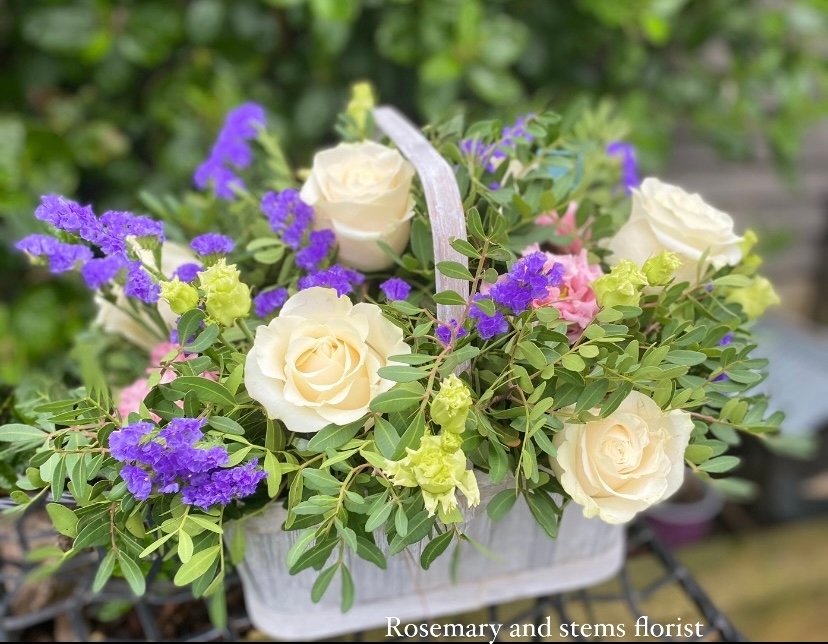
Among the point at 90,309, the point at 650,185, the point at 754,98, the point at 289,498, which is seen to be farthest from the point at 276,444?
the point at 754,98

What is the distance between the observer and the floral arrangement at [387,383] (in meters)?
0.49

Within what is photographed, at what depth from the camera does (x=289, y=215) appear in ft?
1.98

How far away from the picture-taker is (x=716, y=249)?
0.59 m

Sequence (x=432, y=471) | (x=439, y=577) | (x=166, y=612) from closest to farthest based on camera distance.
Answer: (x=432, y=471) → (x=439, y=577) → (x=166, y=612)

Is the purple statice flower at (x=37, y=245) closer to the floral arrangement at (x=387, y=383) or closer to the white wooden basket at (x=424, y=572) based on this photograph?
the floral arrangement at (x=387, y=383)

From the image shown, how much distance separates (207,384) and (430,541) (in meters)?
0.20

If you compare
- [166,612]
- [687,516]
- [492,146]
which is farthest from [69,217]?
[687,516]

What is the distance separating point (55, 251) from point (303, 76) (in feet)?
2.91

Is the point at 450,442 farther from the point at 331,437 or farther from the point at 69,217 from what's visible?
the point at 69,217

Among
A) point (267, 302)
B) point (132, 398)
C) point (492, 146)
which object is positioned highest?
point (492, 146)

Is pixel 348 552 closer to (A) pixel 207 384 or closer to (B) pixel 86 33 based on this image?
(A) pixel 207 384

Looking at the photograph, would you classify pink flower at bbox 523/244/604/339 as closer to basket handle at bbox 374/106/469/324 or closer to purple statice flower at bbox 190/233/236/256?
basket handle at bbox 374/106/469/324

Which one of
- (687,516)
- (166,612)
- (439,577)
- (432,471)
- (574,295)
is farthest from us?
(687,516)

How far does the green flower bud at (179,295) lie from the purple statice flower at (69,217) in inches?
2.7
